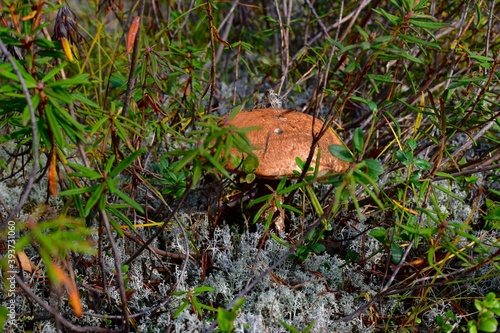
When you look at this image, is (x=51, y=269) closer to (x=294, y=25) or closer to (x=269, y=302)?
(x=269, y=302)

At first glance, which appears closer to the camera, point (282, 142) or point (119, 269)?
point (119, 269)

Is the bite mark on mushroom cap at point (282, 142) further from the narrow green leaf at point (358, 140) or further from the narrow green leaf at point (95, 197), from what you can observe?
the narrow green leaf at point (95, 197)

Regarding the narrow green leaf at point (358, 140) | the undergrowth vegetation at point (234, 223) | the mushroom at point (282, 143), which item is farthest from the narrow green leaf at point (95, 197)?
the narrow green leaf at point (358, 140)

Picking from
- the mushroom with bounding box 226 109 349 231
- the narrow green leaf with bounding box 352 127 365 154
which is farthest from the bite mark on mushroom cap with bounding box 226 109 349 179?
the narrow green leaf with bounding box 352 127 365 154

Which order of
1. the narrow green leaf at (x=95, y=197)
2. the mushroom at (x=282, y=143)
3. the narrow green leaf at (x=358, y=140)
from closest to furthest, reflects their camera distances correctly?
1. the narrow green leaf at (x=95, y=197)
2. the narrow green leaf at (x=358, y=140)
3. the mushroom at (x=282, y=143)

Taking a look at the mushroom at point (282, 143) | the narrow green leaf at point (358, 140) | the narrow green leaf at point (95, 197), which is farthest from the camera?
the mushroom at point (282, 143)

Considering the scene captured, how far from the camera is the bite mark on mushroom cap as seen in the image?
1716 mm

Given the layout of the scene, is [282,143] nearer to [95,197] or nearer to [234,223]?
[234,223]

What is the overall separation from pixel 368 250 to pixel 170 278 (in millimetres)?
825

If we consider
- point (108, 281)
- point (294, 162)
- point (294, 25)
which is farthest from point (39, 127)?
point (294, 25)

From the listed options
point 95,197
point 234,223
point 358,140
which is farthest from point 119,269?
point 234,223

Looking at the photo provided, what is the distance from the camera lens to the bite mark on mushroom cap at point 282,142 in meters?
1.72

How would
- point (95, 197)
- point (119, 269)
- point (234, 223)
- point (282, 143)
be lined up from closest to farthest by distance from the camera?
1. point (95, 197)
2. point (119, 269)
3. point (282, 143)
4. point (234, 223)

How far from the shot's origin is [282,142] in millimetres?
1749
